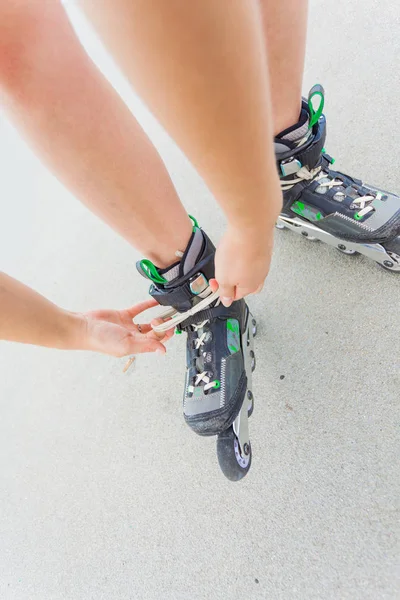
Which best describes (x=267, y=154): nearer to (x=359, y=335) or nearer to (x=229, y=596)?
(x=359, y=335)

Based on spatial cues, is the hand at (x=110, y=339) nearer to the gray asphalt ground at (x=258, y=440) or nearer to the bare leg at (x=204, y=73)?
the gray asphalt ground at (x=258, y=440)

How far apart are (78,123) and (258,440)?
500 mm

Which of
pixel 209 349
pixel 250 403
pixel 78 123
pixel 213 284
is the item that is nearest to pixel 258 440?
pixel 250 403

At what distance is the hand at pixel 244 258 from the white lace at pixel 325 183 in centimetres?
26

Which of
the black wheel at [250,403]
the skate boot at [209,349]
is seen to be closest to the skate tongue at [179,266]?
the skate boot at [209,349]

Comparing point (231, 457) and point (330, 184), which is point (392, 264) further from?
point (231, 457)

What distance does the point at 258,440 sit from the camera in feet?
2.13

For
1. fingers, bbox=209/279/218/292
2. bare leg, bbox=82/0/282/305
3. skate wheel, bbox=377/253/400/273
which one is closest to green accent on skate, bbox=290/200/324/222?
skate wheel, bbox=377/253/400/273

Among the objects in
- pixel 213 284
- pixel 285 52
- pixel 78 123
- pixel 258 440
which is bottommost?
pixel 258 440

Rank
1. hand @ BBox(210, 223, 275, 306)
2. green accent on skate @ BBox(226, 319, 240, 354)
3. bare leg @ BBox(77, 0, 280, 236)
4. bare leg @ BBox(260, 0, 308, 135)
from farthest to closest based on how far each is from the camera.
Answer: green accent on skate @ BBox(226, 319, 240, 354) → bare leg @ BBox(260, 0, 308, 135) → hand @ BBox(210, 223, 275, 306) → bare leg @ BBox(77, 0, 280, 236)

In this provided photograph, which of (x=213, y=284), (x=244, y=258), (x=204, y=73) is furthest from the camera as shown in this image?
(x=213, y=284)

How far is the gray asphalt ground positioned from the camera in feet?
1.83

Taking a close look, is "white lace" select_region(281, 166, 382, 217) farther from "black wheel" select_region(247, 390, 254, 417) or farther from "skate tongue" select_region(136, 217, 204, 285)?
"black wheel" select_region(247, 390, 254, 417)

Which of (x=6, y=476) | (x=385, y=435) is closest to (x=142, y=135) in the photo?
(x=385, y=435)
